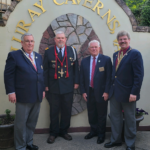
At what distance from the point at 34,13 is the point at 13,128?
81.3 inches

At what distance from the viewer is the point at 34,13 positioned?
11.5 ft

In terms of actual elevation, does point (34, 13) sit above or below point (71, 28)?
above

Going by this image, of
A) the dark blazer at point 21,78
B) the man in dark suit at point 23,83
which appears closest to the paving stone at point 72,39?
the man in dark suit at point 23,83

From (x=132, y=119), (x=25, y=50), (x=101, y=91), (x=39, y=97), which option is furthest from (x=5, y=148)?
(x=132, y=119)

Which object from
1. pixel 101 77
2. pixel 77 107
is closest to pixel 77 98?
pixel 77 107

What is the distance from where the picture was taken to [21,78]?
275cm

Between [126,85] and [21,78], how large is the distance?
5.12ft

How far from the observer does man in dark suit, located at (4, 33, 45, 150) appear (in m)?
2.71

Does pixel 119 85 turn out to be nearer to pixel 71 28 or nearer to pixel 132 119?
pixel 132 119

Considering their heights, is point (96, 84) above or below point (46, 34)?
below

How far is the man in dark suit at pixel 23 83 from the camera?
8.87 ft

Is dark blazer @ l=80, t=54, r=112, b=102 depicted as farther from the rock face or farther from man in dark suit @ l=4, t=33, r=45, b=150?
man in dark suit @ l=4, t=33, r=45, b=150

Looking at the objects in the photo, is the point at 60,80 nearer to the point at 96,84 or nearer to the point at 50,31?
the point at 96,84

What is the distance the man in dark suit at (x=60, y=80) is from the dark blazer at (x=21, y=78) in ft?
1.75
